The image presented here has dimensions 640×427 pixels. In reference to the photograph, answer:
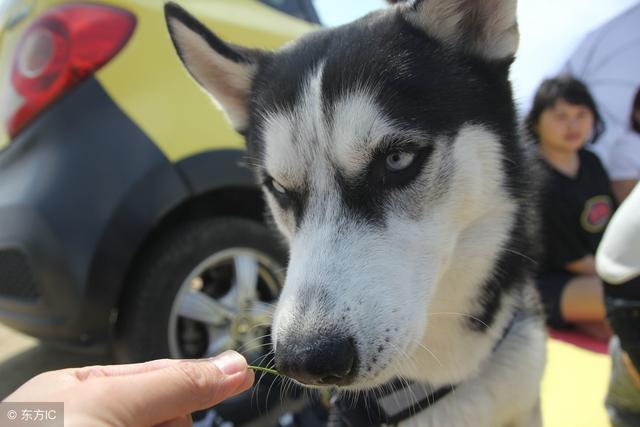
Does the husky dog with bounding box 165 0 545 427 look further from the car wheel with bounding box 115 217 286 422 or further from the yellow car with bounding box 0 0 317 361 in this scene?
the car wheel with bounding box 115 217 286 422

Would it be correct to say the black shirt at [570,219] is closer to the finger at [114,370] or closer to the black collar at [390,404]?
the black collar at [390,404]

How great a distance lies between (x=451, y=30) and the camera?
1.42 m

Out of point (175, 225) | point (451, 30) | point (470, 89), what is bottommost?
point (175, 225)

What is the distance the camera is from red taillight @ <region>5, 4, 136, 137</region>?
1.89m

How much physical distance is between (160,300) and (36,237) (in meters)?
0.54

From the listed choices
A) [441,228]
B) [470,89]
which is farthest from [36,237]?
[470,89]

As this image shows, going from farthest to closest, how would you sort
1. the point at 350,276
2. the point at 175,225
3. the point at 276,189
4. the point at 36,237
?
the point at 175,225
the point at 36,237
the point at 276,189
the point at 350,276

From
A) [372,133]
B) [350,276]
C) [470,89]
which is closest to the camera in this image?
[350,276]

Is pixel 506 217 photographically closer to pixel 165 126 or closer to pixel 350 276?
pixel 350 276

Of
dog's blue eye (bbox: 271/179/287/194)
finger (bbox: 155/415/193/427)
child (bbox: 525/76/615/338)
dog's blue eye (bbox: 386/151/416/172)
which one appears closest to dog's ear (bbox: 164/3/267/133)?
dog's blue eye (bbox: 271/179/287/194)

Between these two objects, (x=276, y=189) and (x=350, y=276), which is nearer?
(x=350, y=276)

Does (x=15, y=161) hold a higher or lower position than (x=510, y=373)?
higher

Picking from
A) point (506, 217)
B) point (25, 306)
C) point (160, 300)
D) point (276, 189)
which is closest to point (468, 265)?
point (506, 217)

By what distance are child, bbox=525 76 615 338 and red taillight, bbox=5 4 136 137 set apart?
236cm
